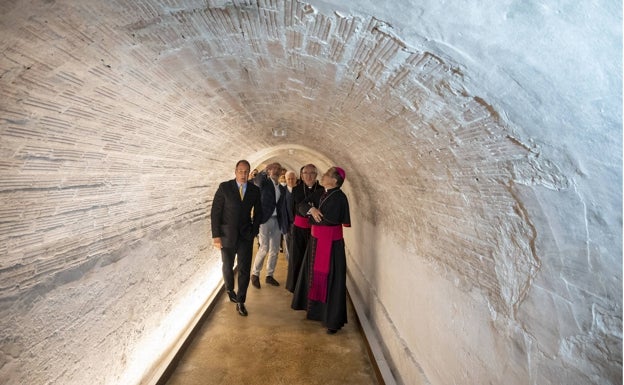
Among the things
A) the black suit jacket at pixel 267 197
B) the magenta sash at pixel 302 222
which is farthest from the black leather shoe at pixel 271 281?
the magenta sash at pixel 302 222

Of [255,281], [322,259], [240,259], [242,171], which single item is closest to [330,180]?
[322,259]

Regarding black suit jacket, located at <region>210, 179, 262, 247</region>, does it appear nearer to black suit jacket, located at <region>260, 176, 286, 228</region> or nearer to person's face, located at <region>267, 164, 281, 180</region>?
black suit jacket, located at <region>260, 176, 286, 228</region>

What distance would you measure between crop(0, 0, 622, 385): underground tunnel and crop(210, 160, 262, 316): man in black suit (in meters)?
1.32

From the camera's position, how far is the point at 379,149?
3125mm

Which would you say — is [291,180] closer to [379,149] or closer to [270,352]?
[270,352]

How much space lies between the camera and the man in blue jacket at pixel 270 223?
Result: 249 inches

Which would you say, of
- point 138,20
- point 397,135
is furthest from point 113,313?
point 397,135

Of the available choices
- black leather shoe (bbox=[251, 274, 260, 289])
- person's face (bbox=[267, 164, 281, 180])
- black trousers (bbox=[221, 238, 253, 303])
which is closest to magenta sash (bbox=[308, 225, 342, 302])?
→ black trousers (bbox=[221, 238, 253, 303])

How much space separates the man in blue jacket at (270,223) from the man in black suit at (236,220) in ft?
3.81

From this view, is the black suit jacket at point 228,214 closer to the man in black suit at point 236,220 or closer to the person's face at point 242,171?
the man in black suit at point 236,220

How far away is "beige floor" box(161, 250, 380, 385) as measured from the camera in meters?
3.79

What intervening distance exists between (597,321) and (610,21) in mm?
1083

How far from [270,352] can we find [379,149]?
9.66 ft

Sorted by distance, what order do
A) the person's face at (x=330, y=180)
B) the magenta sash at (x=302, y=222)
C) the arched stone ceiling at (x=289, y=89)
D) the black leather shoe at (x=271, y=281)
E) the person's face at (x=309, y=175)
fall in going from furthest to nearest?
the black leather shoe at (x=271, y=281) < the magenta sash at (x=302, y=222) < the person's face at (x=309, y=175) < the person's face at (x=330, y=180) < the arched stone ceiling at (x=289, y=89)
